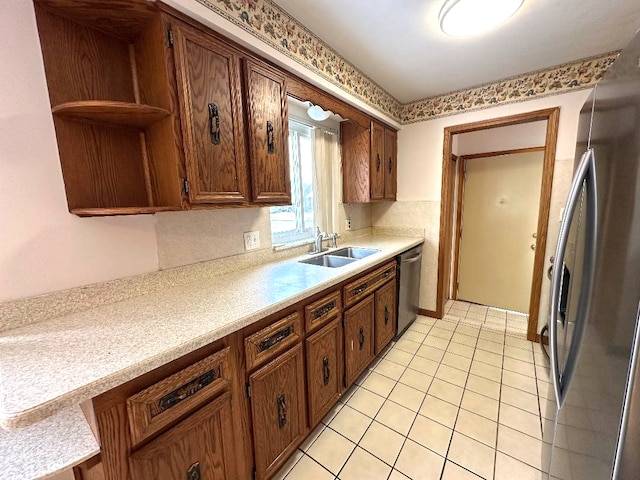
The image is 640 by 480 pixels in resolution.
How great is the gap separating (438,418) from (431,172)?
225 cm

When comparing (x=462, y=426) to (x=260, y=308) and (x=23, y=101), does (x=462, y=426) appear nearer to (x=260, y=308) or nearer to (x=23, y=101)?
(x=260, y=308)

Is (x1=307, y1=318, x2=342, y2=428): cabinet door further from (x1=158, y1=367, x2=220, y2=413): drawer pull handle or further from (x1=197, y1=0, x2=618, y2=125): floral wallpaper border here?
(x1=197, y1=0, x2=618, y2=125): floral wallpaper border

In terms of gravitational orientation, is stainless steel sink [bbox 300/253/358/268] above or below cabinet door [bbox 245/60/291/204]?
below

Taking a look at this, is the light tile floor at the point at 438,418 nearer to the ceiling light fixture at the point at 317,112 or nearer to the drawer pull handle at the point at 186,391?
the drawer pull handle at the point at 186,391

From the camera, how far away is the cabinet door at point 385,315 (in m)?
2.10

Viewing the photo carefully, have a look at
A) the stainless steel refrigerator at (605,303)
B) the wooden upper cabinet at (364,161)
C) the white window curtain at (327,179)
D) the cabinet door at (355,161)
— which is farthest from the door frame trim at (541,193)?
the stainless steel refrigerator at (605,303)

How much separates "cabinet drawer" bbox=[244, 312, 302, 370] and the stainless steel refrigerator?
3.30 ft

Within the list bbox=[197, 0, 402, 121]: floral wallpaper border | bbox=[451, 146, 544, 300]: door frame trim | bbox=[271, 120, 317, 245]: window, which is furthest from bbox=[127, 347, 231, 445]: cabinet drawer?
bbox=[451, 146, 544, 300]: door frame trim

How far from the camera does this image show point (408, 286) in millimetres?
2627

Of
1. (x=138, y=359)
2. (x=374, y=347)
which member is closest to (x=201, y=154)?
(x=138, y=359)

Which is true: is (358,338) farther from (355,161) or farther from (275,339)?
(355,161)

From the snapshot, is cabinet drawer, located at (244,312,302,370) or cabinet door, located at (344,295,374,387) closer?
cabinet drawer, located at (244,312,302,370)

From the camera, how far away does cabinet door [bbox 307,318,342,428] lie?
1420 mm

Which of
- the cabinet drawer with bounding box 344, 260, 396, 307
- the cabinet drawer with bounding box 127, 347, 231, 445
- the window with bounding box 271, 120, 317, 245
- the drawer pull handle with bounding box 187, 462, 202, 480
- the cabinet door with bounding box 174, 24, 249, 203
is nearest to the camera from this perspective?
the cabinet drawer with bounding box 127, 347, 231, 445
